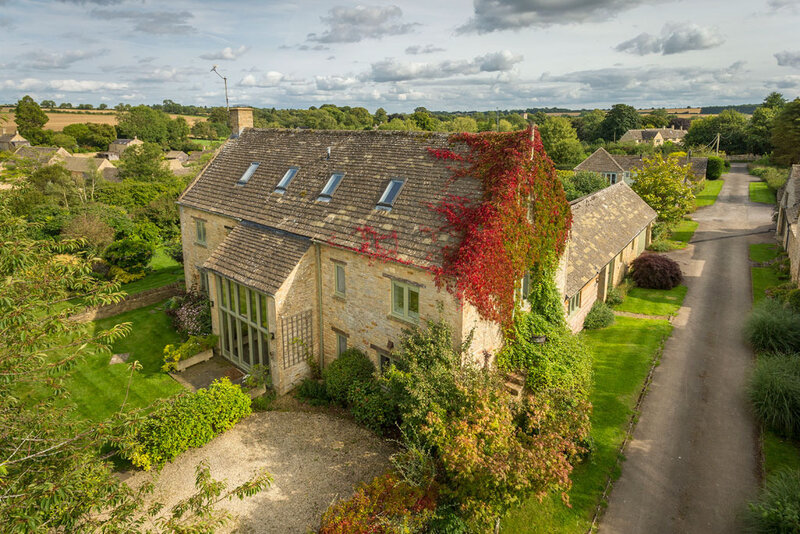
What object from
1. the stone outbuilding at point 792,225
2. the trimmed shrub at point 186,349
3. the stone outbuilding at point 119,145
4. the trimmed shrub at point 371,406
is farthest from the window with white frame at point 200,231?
the stone outbuilding at point 119,145

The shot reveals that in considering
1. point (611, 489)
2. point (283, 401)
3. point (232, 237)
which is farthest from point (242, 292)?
point (611, 489)

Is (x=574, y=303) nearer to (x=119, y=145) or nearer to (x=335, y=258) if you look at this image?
(x=335, y=258)

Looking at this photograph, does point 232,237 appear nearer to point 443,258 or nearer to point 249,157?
point 249,157

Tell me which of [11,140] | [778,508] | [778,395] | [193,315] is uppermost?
[11,140]

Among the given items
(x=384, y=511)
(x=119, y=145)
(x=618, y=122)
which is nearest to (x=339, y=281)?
(x=384, y=511)

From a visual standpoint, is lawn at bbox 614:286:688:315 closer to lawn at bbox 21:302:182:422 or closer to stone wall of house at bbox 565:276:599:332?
stone wall of house at bbox 565:276:599:332

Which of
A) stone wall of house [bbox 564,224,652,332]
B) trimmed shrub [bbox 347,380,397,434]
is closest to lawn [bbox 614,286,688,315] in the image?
stone wall of house [bbox 564,224,652,332]

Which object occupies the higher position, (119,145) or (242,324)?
(119,145)
